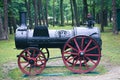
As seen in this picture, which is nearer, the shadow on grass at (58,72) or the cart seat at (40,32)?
the shadow on grass at (58,72)

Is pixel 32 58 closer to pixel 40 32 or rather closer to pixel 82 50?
pixel 40 32

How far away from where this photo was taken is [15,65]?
47.8 ft

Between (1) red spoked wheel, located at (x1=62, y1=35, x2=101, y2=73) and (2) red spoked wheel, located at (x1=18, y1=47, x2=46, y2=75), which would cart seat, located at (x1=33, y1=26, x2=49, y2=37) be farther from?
(1) red spoked wheel, located at (x1=62, y1=35, x2=101, y2=73)

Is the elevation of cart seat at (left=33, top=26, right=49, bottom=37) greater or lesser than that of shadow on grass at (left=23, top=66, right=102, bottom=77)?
greater

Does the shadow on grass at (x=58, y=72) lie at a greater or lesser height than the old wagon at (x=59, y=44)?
lesser

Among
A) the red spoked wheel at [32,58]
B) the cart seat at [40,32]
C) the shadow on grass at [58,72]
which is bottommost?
the shadow on grass at [58,72]

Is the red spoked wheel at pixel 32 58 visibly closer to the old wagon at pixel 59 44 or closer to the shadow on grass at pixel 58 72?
the old wagon at pixel 59 44

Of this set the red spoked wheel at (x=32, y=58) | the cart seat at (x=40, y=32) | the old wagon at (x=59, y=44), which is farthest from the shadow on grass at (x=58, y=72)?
the cart seat at (x=40, y=32)

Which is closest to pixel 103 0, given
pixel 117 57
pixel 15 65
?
pixel 117 57

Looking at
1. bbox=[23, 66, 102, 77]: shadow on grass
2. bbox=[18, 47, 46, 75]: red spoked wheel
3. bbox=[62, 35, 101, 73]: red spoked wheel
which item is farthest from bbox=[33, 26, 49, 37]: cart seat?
bbox=[23, 66, 102, 77]: shadow on grass

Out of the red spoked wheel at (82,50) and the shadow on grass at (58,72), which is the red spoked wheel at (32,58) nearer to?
the shadow on grass at (58,72)

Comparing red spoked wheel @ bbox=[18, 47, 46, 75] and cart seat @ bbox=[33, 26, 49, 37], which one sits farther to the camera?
cart seat @ bbox=[33, 26, 49, 37]

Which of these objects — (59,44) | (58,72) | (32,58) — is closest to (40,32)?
(59,44)

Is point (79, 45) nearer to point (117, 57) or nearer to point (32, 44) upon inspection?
point (32, 44)
